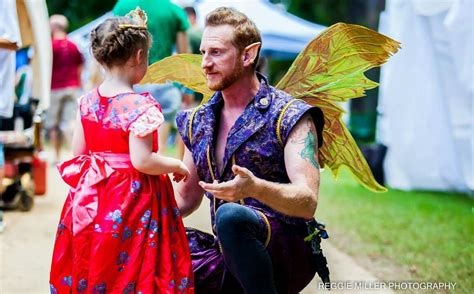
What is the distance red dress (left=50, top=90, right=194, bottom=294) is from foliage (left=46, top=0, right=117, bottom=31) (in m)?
25.2

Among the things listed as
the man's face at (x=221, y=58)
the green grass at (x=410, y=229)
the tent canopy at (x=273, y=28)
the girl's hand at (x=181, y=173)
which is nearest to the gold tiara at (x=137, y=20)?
the man's face at (x=221, y=58)

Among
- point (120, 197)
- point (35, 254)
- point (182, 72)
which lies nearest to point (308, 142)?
point (120, 197)

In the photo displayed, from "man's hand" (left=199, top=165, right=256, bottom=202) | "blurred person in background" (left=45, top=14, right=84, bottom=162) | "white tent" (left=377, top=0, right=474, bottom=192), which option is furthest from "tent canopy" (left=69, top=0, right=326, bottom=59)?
"man's hand" (left=199, top=165, right=256, bottom=202)

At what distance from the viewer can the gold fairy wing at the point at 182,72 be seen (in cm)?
353

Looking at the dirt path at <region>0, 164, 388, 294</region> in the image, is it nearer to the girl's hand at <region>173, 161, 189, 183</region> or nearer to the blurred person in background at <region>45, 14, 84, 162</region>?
the girl's hand at <region>173, 161, 189, 183</region>

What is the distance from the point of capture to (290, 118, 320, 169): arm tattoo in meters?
2.95

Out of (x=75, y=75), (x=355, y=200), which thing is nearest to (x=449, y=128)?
(x=355, y=200)

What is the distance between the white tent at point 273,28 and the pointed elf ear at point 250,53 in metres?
11.5

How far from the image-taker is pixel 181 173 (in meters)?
3.03

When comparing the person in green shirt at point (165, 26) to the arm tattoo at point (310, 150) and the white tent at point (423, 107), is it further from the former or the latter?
the arm tattoo at point (310, 150)

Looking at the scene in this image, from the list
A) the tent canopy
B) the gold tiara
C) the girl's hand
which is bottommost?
the tent canopy

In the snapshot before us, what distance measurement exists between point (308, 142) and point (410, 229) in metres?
3.55

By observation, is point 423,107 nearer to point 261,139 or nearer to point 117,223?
point 261,139

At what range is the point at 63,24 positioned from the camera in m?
10.7
